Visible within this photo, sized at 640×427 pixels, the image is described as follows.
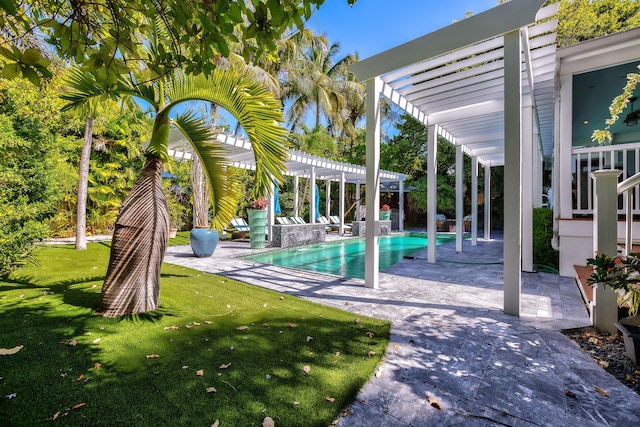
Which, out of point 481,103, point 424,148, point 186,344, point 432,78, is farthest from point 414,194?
point 186,344

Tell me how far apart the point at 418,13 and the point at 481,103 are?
280 inches

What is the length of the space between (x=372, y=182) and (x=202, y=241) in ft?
18.5

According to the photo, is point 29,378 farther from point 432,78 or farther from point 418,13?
point 418,13

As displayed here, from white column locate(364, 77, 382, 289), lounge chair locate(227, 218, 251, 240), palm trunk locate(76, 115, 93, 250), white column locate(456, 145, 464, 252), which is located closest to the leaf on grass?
white column locate(364, 77, 382, 289)

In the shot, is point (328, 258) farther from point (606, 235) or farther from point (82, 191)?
point (82, 191)

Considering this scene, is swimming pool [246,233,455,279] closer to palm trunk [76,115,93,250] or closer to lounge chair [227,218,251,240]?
lounge chair [227,218,251,240]

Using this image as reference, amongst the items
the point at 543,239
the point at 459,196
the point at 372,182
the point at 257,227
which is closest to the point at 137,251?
the point at 372,182

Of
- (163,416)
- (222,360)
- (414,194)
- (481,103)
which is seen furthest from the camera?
(414,194)

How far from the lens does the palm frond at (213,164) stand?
3992mm

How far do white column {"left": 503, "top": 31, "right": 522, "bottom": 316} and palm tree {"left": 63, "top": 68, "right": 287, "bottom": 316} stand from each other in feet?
9.89

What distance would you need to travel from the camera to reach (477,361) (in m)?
2.86

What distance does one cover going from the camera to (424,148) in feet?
68.5

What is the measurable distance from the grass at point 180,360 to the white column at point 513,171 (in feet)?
6.30

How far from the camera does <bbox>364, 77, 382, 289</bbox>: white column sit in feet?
17.8
